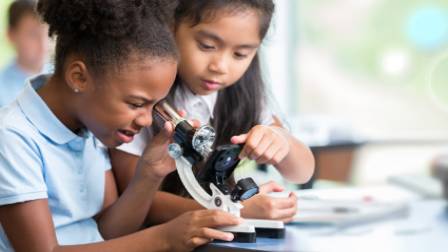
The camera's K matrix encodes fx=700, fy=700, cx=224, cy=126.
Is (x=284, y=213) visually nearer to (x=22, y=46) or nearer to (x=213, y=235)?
(x=213, y=235)

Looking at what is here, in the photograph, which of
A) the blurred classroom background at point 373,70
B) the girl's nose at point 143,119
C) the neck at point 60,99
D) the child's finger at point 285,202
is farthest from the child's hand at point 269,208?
the blurred classroom background at point 373,70

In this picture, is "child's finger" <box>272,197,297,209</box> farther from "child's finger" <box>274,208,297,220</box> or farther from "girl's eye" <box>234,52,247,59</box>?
"girl's eye" <box>234,52,247,59</box>

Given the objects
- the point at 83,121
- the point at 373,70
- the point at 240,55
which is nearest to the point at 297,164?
the point at 240,55

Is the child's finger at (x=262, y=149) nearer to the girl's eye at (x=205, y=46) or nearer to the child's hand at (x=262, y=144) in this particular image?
the child's hand at (x=262, y=144)

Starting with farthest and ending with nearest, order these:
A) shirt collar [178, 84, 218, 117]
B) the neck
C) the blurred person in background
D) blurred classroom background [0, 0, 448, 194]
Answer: blurred classroom background [0, 0, 448, 194] < the blurred person in background < shirt collar [178, 84, 218, 117] < the neck

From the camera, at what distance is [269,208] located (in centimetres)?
119

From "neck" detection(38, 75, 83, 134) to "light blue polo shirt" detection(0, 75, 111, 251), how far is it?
0.02 meters

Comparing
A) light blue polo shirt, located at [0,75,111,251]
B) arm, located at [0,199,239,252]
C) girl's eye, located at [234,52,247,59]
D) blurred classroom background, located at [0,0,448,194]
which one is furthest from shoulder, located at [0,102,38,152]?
blurred classroom background, located at [0,0,448,194]

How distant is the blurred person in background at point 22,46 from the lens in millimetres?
3312

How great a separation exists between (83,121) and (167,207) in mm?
253

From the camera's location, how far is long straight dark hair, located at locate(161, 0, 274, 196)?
1.33 m

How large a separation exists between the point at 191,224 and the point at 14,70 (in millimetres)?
2542

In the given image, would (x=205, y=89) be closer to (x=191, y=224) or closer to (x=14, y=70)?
(x=191, y=224)

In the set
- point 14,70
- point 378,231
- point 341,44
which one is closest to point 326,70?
point 341,44
